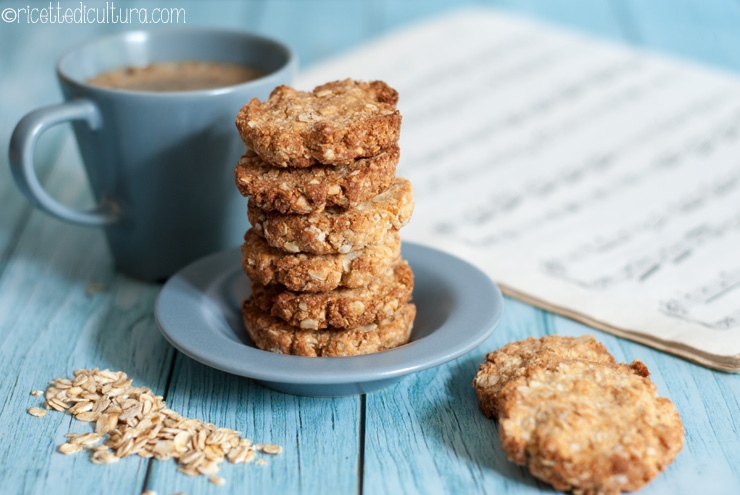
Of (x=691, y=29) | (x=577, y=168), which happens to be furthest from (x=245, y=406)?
(x=691, y=29)

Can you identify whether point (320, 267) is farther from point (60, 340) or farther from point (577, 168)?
point (577, 168)

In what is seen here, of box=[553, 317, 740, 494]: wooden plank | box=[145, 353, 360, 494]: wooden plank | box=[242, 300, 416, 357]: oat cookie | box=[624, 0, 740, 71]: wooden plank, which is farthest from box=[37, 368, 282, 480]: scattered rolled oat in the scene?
box=[624, 0, 740, 71]: wooden plank

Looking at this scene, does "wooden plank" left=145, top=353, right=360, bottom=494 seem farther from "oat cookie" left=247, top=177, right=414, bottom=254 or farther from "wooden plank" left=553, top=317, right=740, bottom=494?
"wooden plank" left=553, top=317, right=740, bottom=494

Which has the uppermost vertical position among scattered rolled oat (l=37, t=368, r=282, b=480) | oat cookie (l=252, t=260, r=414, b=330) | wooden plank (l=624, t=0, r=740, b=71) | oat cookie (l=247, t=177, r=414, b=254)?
oat cookie (l=247, t=177, r=414, b=254)

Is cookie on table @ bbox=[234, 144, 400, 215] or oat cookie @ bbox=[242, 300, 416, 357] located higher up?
cookie on table @ bbox=[234, 144, 400, 215]

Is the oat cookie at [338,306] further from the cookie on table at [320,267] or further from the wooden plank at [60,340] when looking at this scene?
the wooden plank at [60,340]

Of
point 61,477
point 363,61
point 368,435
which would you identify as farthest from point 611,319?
point 363,61

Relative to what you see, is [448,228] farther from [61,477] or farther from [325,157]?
[61,477]
